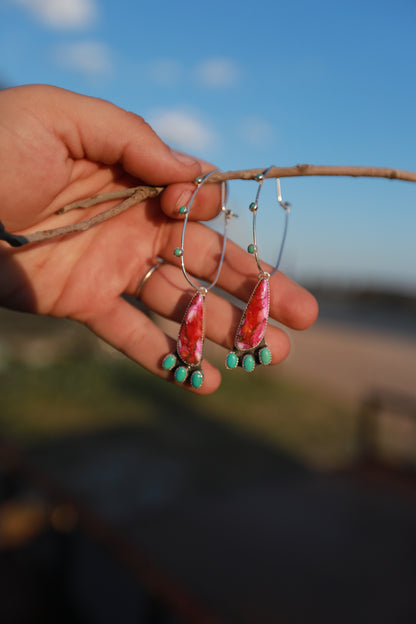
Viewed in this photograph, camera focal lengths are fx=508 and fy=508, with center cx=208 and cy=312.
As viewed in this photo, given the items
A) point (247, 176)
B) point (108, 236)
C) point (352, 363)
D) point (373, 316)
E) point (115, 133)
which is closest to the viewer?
point (247, 176)

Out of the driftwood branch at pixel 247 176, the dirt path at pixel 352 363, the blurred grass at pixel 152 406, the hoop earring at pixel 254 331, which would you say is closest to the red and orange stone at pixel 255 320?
the hoop earring at pixel 254 331

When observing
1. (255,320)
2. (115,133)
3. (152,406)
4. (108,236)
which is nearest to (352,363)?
(152,406)

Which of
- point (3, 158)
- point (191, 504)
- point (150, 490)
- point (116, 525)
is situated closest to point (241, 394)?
point (150, 490)

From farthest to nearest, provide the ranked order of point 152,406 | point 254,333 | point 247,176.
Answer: point 152,406 → point 254,333 → point 247,176

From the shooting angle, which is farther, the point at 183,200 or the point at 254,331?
the point at 183,200

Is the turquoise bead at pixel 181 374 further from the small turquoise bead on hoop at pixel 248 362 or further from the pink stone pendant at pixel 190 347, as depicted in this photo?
the small turquoise bead on hoop at pixel 248 362

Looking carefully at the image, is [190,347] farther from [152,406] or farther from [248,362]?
[152,406]
